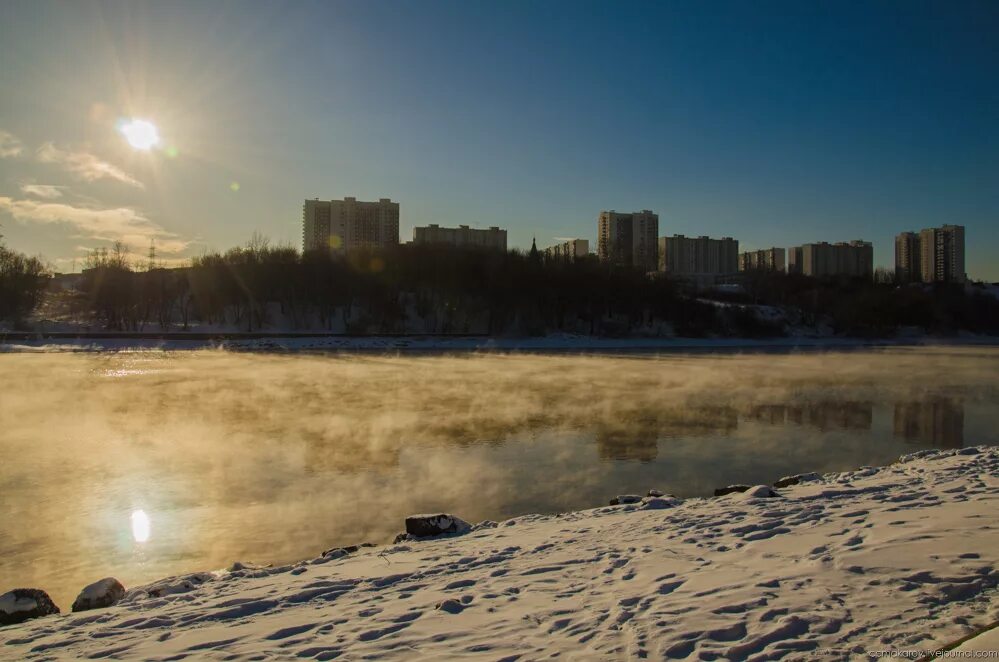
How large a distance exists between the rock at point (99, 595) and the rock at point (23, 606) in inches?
7.5

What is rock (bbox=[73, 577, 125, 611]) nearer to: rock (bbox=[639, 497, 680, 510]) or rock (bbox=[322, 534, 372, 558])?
rock (bbox=[322, 534, 372, 558])

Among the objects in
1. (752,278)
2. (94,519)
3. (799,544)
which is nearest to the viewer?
(799,544)

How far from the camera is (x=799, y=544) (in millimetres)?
5719

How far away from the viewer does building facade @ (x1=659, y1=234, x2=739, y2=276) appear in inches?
4857

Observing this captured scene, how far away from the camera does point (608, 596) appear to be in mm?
4750

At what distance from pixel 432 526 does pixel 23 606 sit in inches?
138

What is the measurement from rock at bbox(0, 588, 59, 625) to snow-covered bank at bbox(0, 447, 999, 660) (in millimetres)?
300

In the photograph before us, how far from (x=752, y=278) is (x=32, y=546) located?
92936mm

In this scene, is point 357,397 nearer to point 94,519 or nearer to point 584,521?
point 94,519

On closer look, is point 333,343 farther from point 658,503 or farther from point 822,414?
point 658,503

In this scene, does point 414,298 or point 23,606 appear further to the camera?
point 414,298

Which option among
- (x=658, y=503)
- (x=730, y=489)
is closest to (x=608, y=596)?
(x=658, y=503)

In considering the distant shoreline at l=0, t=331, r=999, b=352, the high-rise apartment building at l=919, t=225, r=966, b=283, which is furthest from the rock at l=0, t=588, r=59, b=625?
the high-rise apartment building at l=919, t=225, r=966, b=283

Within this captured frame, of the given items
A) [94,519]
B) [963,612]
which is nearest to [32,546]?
[94,519]
